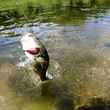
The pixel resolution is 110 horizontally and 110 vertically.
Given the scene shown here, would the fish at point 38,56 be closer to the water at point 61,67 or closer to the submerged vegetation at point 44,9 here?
the water at point 61,67

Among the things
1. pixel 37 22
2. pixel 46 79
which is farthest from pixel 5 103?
pixel 37 22

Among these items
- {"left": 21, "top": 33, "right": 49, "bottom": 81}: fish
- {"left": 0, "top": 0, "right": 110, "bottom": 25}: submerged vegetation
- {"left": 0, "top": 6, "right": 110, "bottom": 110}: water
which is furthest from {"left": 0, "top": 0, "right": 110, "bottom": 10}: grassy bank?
{"left": 21, "top": 33, "right": 49, "bottom": 81}: fish

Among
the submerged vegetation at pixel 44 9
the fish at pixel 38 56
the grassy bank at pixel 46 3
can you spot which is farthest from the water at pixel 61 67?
the grassy bank at pixel 46 3

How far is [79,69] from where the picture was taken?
1155 cm

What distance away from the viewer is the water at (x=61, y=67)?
366 inches

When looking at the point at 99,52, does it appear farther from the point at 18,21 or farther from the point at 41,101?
the point at 18,21

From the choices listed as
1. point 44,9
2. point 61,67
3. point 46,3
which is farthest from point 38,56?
point 46,3

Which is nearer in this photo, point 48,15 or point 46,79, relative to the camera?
point 46,79

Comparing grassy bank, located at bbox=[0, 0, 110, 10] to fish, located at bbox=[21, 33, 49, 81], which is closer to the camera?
fish, located at bbox=[21, 33, 49, 81]

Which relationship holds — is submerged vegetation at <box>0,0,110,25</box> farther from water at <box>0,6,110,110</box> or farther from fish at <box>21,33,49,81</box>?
fish at <box>21,33,49,81</box>

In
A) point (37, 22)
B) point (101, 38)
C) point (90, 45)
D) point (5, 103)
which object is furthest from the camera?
point (37, 22)

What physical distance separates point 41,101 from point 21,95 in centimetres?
86

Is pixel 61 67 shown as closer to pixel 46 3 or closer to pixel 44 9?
pixel 44 9

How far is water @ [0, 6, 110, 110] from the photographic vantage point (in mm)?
Answer: 9297
